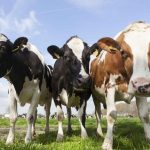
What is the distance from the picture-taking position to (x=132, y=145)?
960cm

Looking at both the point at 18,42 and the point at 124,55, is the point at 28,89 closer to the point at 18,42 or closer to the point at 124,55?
the point at 18,42

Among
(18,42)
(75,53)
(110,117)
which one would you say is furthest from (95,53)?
(110,117)

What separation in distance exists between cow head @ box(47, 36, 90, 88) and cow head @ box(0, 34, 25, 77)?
1.19 metres

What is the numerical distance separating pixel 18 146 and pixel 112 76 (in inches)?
118

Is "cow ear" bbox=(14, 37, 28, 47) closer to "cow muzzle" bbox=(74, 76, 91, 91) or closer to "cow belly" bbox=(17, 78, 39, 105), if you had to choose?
"cow belly" bbox=(17, 78, 39, 105)

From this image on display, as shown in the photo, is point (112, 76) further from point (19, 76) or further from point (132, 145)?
point (19, 76)

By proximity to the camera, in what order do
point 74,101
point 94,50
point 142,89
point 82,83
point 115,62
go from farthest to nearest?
point 94,50
point 74,101
point 82,83
point 115,62
point 142,89

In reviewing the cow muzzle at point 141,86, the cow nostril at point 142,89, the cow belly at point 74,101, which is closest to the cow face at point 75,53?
the cow belly at point 74,101

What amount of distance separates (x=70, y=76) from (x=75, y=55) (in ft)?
2.04

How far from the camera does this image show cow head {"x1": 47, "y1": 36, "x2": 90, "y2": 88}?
456 inches

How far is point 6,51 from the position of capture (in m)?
11.4

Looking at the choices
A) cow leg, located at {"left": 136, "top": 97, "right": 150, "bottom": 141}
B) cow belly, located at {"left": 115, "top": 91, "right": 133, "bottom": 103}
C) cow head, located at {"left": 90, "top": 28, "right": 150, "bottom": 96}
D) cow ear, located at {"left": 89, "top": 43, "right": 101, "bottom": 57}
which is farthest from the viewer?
cow ear, located at {"left": 89, "top": 43, "right": 101, "bottom": 57}

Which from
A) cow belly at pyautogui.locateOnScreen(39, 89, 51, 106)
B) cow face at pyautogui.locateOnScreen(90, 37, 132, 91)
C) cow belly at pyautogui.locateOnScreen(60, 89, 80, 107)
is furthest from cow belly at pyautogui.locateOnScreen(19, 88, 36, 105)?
cow face at pyautogui.locateOnScreen(90, 37, 132, 91)

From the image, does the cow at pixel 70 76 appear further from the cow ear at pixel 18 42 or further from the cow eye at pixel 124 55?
the cow eye at pixel 124 55
